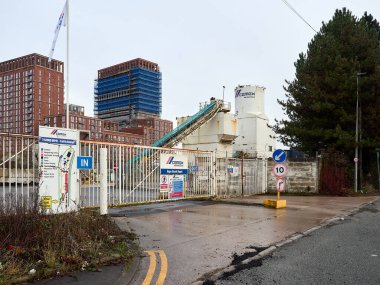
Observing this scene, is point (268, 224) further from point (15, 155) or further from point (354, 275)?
point (15, 155)

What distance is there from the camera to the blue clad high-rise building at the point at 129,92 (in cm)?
16412

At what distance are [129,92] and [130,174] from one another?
157465 millimetres

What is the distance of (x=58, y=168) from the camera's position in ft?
31.7

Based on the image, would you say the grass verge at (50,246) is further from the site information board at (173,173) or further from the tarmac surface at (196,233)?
the site information board at (173,173)

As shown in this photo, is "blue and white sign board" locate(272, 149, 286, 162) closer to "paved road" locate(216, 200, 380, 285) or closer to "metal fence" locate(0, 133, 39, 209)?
"paved road" locate(216, 200, 380, 285)

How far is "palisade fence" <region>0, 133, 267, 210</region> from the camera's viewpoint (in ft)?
29.6

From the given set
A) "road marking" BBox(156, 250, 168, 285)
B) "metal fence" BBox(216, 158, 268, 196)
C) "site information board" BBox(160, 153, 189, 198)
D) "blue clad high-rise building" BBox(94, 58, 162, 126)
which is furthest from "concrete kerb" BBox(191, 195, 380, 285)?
"blue clad high-rise building" BBox(94, 58, 162, 126)

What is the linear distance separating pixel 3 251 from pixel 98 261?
1488 mm

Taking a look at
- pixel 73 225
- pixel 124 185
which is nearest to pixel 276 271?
pixel 73 225

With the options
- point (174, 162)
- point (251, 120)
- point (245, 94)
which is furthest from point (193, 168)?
point (245, 94)

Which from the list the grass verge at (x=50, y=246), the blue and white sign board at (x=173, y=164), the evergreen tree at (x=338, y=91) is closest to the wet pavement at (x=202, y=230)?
the grass verge at (x=50, y=246)

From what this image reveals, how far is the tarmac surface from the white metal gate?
1.83 ft

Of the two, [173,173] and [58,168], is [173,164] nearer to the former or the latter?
[173,173]

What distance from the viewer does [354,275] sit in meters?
5.79
